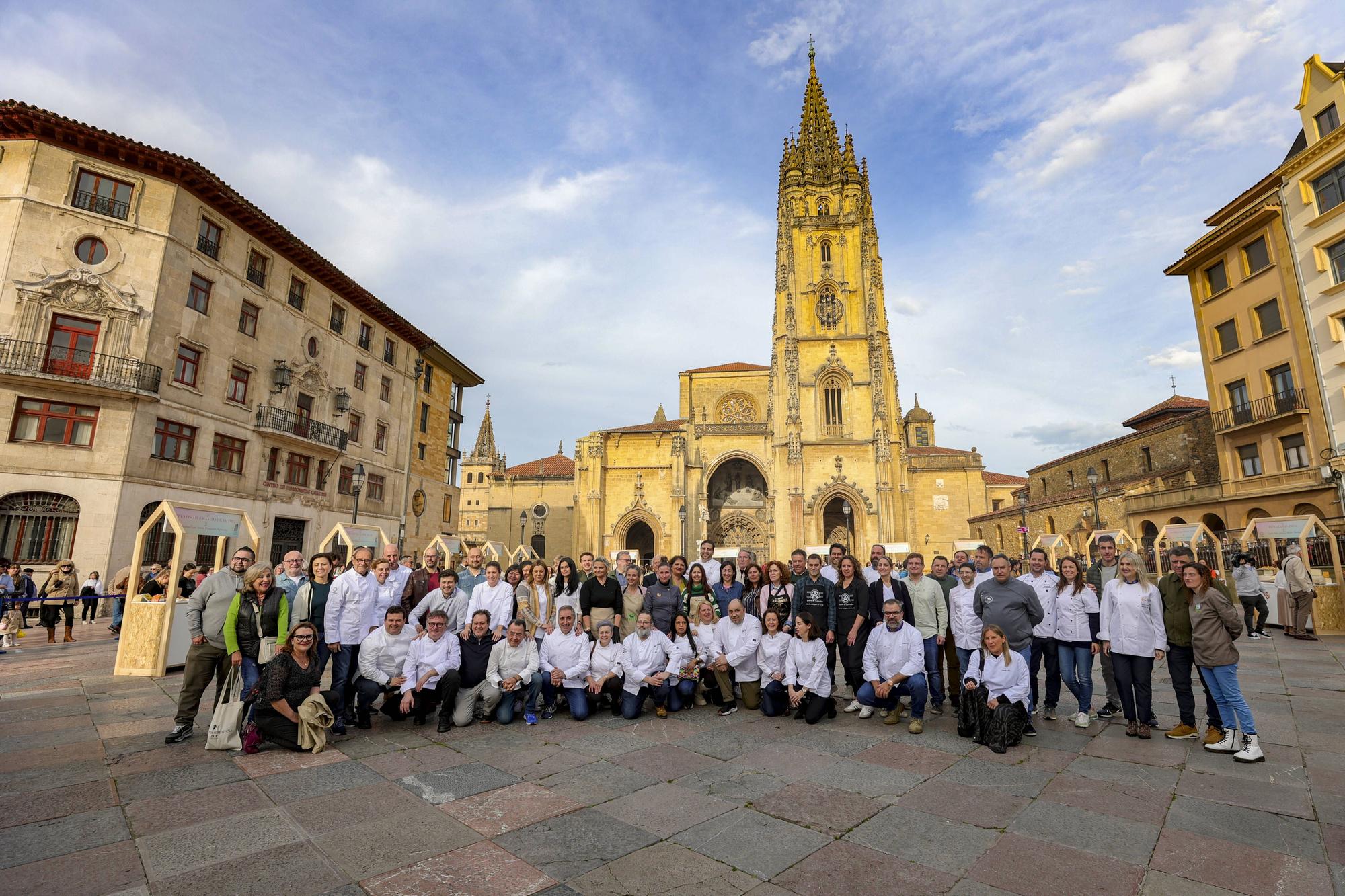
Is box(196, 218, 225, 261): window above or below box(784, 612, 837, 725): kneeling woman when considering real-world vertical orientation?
above

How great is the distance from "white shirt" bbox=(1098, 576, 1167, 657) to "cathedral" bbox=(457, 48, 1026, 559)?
2703 cm

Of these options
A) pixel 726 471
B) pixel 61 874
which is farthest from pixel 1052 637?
pixel 726 471

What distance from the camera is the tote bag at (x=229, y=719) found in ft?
16.5

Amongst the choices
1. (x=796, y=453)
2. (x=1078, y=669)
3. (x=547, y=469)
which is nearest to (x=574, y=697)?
(x=1078, y=669)

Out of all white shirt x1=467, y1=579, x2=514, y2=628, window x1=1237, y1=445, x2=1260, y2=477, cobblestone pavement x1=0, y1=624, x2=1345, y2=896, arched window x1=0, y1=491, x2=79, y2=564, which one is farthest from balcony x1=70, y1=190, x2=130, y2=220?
window x1=1237, y1=445, x2=1260, y2=477

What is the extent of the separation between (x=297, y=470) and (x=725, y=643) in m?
20.2

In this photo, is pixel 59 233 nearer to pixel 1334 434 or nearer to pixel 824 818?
pixel 824 818

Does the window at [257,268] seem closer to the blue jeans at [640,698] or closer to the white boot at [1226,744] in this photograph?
the blue jeans at [640,698]

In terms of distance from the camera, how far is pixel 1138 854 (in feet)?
11.0

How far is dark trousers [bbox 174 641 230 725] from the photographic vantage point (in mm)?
5250

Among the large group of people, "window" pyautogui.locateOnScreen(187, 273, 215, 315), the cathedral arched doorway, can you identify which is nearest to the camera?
the large group of people

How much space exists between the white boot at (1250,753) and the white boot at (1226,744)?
0.11m

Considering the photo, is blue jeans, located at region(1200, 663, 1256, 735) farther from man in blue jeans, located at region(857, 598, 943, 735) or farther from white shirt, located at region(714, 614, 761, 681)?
white shirt, located at region(714, 614, 761, 681)

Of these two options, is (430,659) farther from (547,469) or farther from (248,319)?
(547,469)
